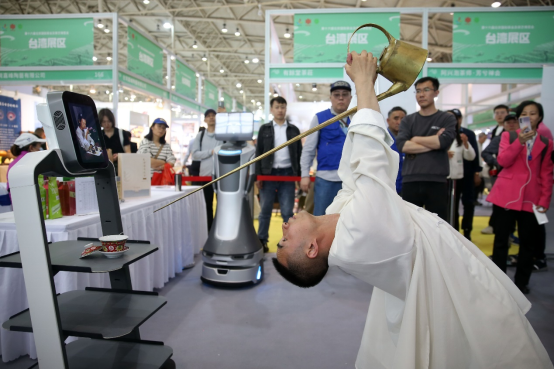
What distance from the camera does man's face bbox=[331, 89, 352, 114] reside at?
3344mm

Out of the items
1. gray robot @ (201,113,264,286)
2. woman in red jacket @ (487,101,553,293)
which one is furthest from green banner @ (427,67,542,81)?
gray robot @ (201,113,264,286)

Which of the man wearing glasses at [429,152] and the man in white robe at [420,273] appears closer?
the man in white robe at [420,273]

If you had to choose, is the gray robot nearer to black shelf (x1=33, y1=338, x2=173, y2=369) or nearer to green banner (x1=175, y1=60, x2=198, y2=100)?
black shelf (x1=33, y1=338, x2=173, y2=369)

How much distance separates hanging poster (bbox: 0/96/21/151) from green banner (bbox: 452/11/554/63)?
9650 millimetres

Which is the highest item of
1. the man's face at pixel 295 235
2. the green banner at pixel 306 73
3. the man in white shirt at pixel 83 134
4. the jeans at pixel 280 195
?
the green banner at pixel 306 73

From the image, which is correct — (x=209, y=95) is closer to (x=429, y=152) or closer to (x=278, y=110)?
(x=278, y=110)

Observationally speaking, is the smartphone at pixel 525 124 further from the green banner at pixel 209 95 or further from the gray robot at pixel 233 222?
the green banner at pixel 209 95

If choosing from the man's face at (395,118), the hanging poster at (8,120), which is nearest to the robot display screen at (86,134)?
the man's face at (395,118)

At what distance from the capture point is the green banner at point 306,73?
462 centimetres

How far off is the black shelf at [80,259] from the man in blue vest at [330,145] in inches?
81.8

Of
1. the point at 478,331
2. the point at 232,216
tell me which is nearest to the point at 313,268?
the point at 478,331

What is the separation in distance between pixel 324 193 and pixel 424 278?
246 cm

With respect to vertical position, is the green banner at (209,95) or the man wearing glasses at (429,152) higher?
the green banner at (209,95)

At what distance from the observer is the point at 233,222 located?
338 cm
